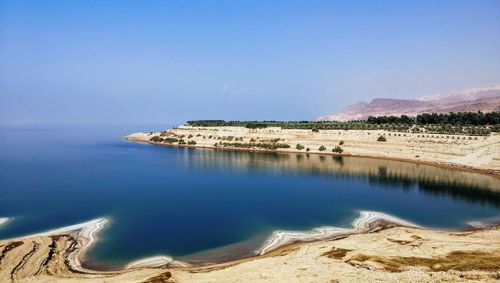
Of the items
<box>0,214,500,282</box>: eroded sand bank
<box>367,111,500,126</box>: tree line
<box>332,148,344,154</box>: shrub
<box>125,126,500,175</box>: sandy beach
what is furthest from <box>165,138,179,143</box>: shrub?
<box>0,214,500,282</box>: eroded sand bank

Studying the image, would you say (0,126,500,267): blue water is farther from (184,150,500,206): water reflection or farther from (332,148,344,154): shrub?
(332,148,344,154): shrub

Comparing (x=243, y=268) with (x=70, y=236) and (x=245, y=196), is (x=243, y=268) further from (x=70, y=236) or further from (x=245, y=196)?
(x=245, y=196)

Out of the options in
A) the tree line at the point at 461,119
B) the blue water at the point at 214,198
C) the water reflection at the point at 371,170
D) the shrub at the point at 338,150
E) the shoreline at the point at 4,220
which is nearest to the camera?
the blue water at the point at 214,198

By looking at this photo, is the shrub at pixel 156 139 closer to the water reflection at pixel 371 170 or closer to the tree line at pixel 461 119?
the water reflection at pixel 371 170

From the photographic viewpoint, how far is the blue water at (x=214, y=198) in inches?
1098

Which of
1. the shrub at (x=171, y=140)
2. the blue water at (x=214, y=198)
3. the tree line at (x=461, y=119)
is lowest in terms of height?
the blue water at (x=214, y=198)

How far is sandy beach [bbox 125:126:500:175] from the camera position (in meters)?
61.9

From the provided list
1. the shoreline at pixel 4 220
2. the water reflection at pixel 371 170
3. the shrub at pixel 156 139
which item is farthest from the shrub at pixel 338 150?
the shoreline at pixel 4 220

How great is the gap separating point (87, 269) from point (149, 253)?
4.13 meters

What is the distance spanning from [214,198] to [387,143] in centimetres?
4929

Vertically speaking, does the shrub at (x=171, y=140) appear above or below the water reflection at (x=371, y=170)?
above

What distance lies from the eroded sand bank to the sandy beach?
128ft

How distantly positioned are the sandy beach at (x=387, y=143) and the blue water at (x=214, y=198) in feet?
16.1

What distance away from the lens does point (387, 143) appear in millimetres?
77125
